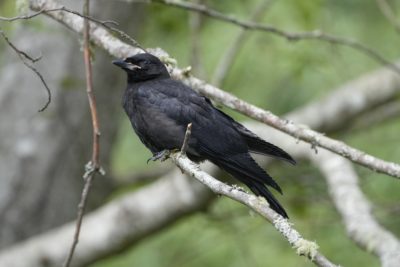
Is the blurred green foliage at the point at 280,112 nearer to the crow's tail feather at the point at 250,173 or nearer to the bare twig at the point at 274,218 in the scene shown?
the crow's tail feather at the point at 250,173

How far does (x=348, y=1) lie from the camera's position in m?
9.23

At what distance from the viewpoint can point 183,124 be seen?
496 cm

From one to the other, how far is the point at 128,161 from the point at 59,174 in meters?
1.90

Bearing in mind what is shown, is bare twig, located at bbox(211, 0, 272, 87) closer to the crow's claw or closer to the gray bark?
the gray bark

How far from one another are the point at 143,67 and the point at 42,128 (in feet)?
7.14

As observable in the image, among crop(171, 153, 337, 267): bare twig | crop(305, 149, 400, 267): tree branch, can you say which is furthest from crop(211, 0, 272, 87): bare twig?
crop(171, 153, 337, 267): bare twig

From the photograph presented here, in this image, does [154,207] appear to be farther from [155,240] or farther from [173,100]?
[155,240]

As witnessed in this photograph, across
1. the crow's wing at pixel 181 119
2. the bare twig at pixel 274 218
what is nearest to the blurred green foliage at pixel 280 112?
the crow's wing at pixel 181 119

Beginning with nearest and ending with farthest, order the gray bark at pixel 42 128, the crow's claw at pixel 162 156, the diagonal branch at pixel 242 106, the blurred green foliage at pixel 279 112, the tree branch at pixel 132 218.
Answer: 1. the diagonal branch at pixel 242 106
2. the crow's claw at pixel 162 156
3. the tree branch at pixel 132 218
4. the blurred green foliage at pixel 279 112
5. the gray bark at pixel 42 128

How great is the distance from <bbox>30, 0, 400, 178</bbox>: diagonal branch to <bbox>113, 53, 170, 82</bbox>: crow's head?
0.05 metres

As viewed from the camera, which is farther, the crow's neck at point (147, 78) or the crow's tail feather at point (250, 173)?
the crow's neck at point (147, 78)

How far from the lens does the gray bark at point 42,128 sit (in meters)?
7.16

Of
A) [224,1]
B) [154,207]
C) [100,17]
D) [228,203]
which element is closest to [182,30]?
[224,1]

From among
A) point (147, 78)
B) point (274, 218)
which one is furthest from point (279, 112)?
point (274, 218)
